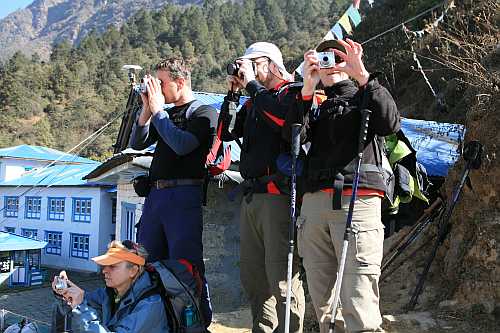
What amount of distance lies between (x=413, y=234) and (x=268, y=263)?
11.7 ft

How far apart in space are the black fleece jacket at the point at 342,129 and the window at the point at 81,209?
18.3 metres

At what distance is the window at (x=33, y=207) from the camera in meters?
22.1

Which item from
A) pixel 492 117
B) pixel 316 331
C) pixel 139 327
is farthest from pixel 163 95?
pixel 492 117

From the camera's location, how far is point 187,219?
3121 millimetres

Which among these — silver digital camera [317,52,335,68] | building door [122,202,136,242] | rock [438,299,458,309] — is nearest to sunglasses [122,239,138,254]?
silver digital camera [317,52,335,68]

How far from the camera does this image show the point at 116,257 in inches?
109

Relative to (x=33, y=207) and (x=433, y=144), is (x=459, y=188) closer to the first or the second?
(x=433, y=144)

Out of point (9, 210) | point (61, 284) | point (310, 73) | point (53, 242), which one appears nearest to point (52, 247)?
point (53, 242)

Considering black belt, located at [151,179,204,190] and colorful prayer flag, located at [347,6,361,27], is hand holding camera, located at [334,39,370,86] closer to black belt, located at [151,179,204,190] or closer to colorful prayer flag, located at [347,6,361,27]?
black belt, located at [151,179,204,190]

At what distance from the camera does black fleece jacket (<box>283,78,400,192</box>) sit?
243cm

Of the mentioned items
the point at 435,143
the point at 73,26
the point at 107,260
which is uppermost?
the point at 73,26

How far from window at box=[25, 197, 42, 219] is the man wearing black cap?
21.3 m

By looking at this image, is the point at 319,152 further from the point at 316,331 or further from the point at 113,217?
the point at 113,217

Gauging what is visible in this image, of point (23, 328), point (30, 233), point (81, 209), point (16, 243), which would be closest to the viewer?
point (23, 328)
